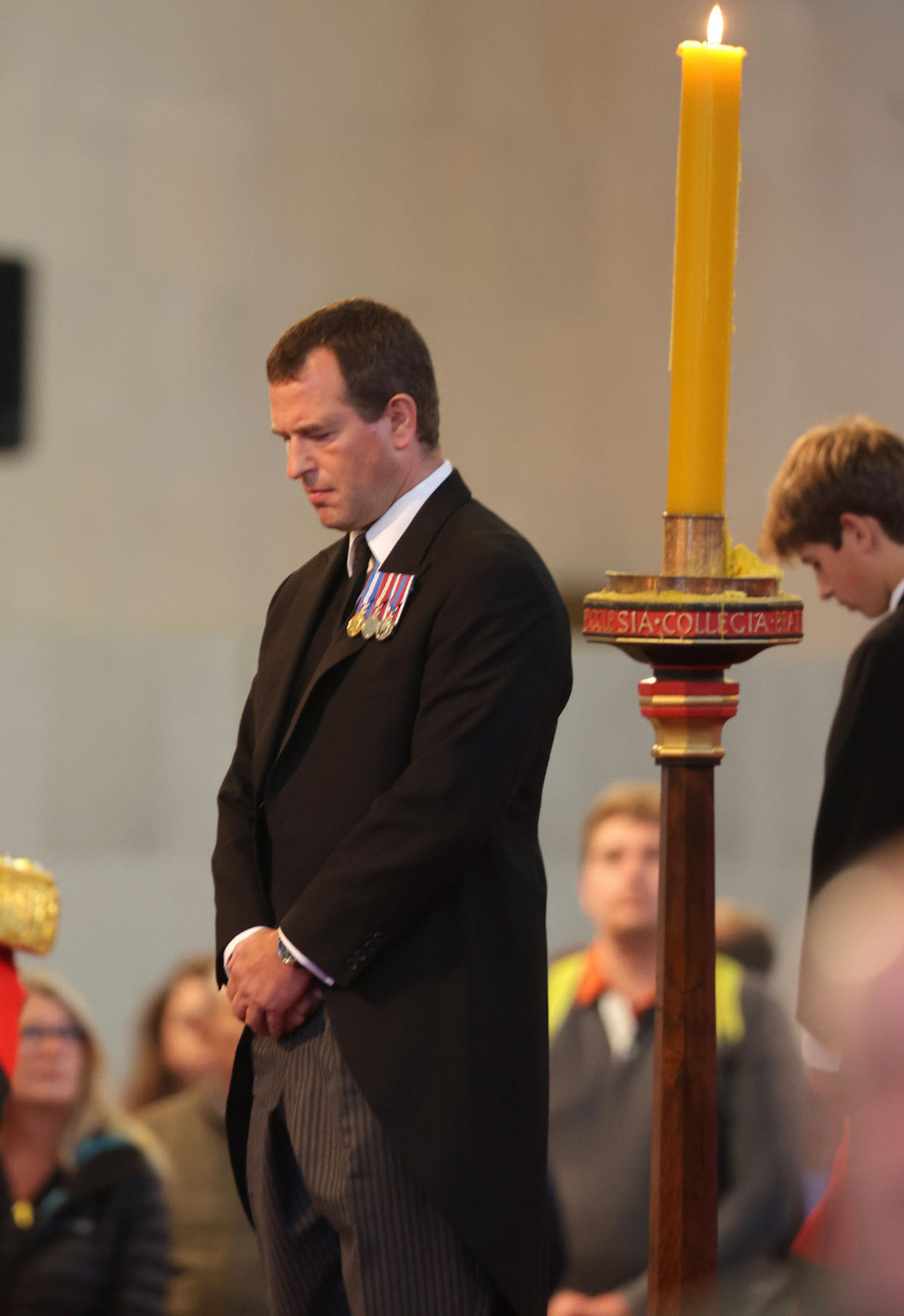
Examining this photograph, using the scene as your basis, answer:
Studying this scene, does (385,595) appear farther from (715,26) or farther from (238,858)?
(715,26)

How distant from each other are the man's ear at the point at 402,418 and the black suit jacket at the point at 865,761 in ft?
2.12

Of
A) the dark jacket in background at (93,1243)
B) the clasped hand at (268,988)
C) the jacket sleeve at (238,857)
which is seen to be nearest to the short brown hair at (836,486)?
the jacket sleeve at (238,857)

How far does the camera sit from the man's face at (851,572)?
7.96 feet

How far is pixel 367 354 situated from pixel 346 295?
65.0 inches

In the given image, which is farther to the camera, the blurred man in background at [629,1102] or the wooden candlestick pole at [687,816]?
the blurred man in background at [629,1102]

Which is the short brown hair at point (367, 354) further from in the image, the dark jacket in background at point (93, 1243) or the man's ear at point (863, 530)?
the dark jacket in background at point (93, 1243)

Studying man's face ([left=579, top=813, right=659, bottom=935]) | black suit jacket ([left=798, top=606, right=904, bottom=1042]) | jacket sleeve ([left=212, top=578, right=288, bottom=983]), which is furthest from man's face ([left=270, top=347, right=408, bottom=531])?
man's face ([left=579, top=813, right=659, bottom=935])

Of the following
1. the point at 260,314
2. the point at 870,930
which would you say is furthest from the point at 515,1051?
the point at 260,314

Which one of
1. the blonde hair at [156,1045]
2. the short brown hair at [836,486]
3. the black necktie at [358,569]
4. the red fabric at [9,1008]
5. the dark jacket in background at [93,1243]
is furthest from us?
the blonde hair at [156,1045]

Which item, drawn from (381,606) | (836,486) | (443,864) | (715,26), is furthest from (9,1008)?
(836,486)

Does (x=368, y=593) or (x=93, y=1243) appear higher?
(x=368, y=593)

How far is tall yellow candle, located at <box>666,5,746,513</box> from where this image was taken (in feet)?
5.17

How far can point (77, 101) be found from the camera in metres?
3.22

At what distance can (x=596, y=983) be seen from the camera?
3.21m
